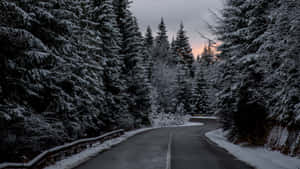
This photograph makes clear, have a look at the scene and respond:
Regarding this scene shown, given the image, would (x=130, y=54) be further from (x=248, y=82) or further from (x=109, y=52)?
(x=248, y=82)

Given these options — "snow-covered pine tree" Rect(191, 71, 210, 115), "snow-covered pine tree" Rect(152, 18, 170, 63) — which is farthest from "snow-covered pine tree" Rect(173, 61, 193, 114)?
"snow-covered pine tree" Rect(152, 18, 170, 63)

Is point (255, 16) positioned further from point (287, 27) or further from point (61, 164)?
point (61, 164)

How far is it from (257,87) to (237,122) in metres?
3.12

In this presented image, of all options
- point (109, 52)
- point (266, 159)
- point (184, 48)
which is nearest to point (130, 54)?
point (109, 52)

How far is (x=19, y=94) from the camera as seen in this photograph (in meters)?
9.95

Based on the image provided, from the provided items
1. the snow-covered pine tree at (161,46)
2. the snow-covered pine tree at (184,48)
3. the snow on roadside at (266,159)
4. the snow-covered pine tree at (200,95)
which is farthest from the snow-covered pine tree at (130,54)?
the snow-covered pine tree at (184,48)

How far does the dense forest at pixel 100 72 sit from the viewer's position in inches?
362

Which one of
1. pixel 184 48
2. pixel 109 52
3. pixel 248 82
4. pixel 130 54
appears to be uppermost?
pixel 184 48

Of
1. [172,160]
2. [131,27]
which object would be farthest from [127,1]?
[172,160]

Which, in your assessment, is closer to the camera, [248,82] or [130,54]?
[248,82]

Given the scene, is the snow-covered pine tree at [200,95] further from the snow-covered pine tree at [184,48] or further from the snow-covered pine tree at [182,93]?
the snow-covered pine tree at [184,48]

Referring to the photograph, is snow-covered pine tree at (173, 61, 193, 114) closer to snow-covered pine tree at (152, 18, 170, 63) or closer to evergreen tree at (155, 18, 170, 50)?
snow-covered pine tree at (152, 18, 170, 63)

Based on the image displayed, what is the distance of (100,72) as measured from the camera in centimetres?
2248

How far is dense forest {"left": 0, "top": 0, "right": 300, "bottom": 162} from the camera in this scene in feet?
30.2
